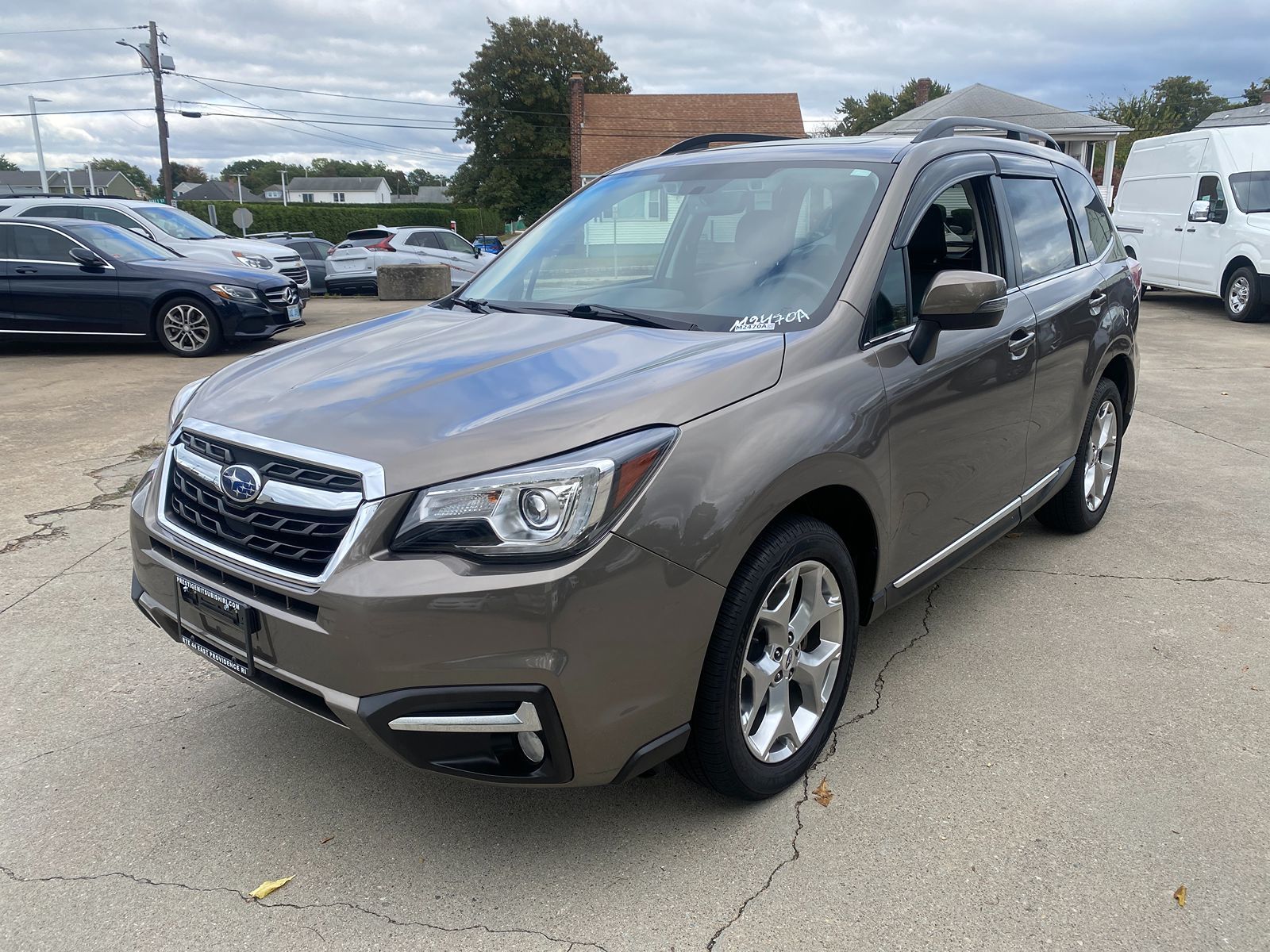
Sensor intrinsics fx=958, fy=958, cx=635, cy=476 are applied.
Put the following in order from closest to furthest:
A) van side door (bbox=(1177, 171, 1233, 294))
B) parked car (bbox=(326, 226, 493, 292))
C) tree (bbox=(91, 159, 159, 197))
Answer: van side door (bbox=(1177, 171, 1233, 294)), parked car (bbox=(326, 226, 493, 292)), tree (bbox=(91, 159, 159, 197))

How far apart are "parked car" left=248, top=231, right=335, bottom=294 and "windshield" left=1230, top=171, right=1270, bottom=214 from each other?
1721 cm

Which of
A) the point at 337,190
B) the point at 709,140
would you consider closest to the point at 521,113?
the point at 709,140

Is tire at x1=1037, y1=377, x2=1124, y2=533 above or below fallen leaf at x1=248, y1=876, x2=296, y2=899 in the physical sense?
above

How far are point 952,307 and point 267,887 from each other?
2.51 m

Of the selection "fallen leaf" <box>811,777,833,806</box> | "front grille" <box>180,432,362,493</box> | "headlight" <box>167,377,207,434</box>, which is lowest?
"fallen leaf" <box>811,777,833,806</box>

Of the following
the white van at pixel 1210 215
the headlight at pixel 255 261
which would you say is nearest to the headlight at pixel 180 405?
the headlight at pixel 255 261

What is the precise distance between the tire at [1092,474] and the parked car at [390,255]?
16200 mm

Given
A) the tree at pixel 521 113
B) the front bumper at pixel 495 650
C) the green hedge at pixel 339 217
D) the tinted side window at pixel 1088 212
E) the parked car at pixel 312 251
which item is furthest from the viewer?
the tree at pixel 521 113

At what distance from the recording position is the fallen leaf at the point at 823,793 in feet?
Result: 9.05

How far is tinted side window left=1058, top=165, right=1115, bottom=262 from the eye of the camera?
15.1 ft

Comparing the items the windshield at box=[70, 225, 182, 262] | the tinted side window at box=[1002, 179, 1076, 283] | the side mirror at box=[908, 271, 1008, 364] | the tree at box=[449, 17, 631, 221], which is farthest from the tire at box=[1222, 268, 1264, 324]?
the tree at box=[449, 17, 631, 221]

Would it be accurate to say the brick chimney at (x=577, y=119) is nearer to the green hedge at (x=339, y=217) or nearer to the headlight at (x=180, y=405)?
the green hedge at (x=339, y=217)

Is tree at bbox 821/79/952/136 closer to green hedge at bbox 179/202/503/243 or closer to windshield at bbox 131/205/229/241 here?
green hedge at bbox 179/202/503/243

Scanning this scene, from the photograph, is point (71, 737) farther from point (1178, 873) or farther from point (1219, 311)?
point (1219, 311)
